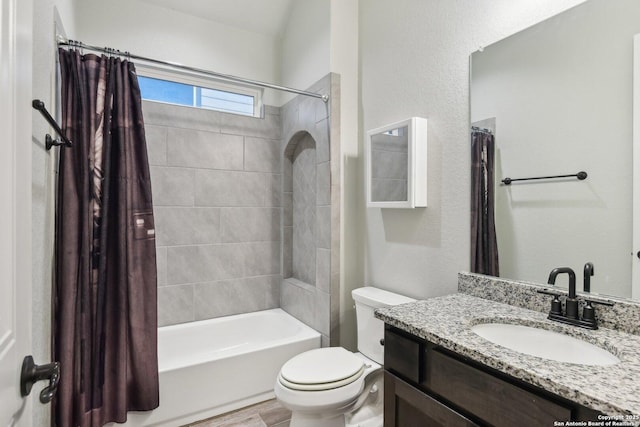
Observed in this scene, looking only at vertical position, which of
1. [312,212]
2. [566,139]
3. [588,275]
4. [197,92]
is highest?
[197,92]

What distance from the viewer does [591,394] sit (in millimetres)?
698

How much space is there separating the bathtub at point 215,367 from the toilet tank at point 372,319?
516 mm

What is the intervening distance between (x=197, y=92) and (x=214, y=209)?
1.00 meters

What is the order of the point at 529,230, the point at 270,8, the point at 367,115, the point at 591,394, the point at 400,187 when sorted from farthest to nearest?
the point at 270,8 < the point at 367,115 < the point at 400,187 < the point at 529,230 < the point at 591,394

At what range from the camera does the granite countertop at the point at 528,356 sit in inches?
27.9

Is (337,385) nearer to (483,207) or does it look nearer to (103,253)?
(483,207)

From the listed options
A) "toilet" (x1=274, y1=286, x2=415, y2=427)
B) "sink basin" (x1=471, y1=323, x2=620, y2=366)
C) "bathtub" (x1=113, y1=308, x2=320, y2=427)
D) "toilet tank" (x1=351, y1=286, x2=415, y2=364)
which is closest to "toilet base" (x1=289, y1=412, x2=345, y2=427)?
"toilet" (x1=274, y1=286, x2=415, y2=427)

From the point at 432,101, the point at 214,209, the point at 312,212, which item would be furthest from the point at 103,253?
the point at 432,101

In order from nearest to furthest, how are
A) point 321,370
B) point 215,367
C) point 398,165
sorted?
point 321,370 < point 398,165 < point 215,367

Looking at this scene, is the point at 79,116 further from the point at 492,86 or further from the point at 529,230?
the point at 529,230

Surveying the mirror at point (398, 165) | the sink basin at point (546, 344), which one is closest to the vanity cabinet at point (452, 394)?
the sink basin at point (546, 344)

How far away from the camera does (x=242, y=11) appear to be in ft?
8.94

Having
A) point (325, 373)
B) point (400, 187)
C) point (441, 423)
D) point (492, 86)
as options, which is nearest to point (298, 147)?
point (400, 187)

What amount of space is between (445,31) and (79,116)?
1964 mm
